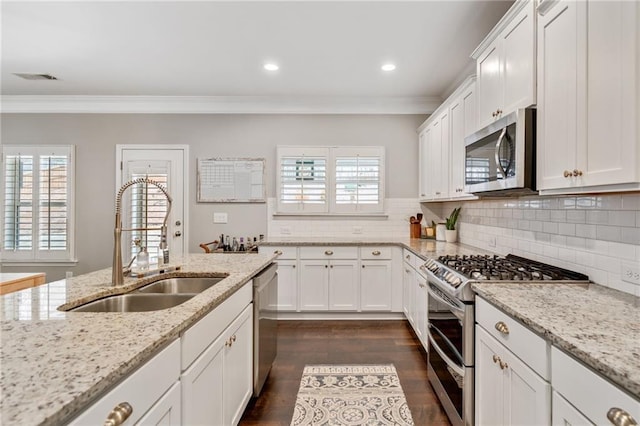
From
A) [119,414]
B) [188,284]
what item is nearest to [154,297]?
[188,284]

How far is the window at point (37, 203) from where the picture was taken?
4.20 metres

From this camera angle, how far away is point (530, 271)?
6.08 feet

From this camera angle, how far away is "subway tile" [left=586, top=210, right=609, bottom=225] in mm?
1624

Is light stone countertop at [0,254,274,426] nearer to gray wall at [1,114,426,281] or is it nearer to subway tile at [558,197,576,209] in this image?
subway tile at [558,197,576,209]

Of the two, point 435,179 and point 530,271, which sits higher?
point 435,179

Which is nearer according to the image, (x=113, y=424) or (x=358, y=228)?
(x=113, y=424)

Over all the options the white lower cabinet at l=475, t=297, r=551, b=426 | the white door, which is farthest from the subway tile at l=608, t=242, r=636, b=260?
the white door

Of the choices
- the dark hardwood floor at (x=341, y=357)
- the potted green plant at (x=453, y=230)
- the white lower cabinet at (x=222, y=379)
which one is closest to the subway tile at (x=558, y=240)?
the dark hardwood floor at (x=341, y=357)

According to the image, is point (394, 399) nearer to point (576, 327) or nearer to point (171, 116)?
point (576, 327)

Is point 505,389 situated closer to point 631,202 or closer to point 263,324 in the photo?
point 631,202

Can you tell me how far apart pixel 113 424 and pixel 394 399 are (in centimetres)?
193

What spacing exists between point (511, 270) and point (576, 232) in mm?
428

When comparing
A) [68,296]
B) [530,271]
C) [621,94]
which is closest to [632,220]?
[530,271]

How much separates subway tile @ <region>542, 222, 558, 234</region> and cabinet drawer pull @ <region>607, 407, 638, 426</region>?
149cm
